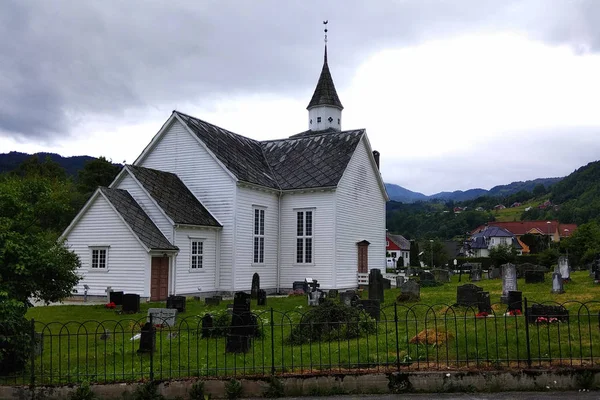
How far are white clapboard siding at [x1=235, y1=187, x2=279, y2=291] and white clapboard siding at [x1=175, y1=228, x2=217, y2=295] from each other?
1.29 m

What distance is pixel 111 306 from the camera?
74.7 ft

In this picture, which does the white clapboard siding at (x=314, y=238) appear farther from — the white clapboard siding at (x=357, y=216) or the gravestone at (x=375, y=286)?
the gravestone at (x=375, y=286)

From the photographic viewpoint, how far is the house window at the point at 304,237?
106 ft

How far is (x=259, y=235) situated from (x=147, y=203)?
6780 mm

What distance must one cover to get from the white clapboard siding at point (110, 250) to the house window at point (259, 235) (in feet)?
24.1

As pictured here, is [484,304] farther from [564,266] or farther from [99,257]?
[99,257]

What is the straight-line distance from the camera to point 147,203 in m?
27.6

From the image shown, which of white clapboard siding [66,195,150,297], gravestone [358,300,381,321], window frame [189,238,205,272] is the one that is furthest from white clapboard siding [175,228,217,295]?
gravestone [358,300,381,321]

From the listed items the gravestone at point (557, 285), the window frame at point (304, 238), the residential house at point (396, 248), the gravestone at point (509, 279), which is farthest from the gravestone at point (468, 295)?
the residential house at point (396, 248)

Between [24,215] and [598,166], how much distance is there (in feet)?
573

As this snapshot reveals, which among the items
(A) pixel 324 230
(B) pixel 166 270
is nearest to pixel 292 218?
(A) pixel 324 230

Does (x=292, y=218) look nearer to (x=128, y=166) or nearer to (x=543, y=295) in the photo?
(x=128, y=166)

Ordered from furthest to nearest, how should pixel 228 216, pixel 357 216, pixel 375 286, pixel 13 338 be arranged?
pixel 357 216
pixel 228 216
pixel 375 286
pixel 13 338

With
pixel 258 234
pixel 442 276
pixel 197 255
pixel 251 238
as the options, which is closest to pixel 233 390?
pixel 197 255
